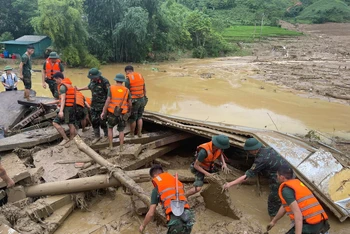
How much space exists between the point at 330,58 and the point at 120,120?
25.7 metres

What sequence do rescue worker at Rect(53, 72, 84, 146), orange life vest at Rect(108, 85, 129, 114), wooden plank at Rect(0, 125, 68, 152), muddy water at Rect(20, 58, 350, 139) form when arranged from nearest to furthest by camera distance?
orange life vest at Rect(108, 85, 129, 114), wooden plank at Rect(0, 125, 68, 152), rescue worker at Rect(53, 72, 84, 146), muddy water at Rect(20, 58, 350, 139)

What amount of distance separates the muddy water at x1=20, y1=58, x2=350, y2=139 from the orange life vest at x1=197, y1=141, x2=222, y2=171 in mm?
6091

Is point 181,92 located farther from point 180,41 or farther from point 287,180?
point 180,41

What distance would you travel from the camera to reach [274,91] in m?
15.8

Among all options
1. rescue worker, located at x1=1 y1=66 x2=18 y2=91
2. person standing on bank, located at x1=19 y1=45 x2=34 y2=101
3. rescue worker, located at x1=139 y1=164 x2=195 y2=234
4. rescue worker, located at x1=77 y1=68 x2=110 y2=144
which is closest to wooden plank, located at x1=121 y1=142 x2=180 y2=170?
rescue worker, located at x1=77 y1=68 x2=110 y2=144

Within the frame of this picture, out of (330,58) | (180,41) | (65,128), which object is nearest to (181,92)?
(65,128)

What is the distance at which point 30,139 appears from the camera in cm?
628

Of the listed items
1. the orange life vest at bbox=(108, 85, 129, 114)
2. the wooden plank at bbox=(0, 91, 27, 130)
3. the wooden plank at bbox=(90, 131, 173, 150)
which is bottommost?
the wooden plank at bbox=(90, 131, 173, 150)

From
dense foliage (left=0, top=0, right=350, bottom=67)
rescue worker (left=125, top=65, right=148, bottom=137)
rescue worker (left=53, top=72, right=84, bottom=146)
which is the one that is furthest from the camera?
→ dense foliage (left=0, top=0, right=350, bottom=67)

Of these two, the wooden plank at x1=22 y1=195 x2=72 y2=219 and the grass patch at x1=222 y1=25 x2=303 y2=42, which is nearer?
the wooden plank at x1=22 y1=195 x2=72 y2=219

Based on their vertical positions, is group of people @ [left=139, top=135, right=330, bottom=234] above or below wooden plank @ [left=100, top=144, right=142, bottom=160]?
above

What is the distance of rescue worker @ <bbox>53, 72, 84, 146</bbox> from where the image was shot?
6136 mm

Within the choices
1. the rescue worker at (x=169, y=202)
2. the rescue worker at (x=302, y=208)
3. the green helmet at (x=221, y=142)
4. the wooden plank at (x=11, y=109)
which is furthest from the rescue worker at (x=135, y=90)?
the rescue worker at (x=302, y=208)

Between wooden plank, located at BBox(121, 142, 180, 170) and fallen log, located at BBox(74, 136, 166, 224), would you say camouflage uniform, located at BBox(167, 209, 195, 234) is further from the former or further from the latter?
wooden plank, located at BBox(121, 142, 180, 170)
